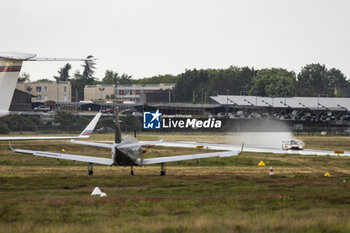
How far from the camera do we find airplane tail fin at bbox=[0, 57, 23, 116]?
94.6 feet

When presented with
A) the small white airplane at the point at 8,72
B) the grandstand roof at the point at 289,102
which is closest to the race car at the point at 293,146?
the small white airplane at the point at 8,72

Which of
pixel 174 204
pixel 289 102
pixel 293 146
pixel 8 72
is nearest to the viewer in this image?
pixel 174 204

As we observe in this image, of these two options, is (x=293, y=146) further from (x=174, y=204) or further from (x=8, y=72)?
(x=174, y=204)

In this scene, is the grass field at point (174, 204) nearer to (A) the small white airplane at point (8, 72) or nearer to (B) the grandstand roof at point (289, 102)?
(A) the small white airplane at point (8, 72)

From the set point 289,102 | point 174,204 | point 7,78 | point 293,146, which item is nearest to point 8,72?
point 7,78

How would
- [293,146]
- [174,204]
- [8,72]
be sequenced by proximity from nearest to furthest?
[174,204], [8,72], [293,146]

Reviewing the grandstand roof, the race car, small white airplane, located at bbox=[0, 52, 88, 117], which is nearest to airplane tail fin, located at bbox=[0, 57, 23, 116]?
small white airplane, located at bbox=[0, 52, 88, 117]

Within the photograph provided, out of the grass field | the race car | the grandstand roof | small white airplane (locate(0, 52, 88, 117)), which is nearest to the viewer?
the grass field

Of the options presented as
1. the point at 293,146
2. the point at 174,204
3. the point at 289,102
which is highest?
the point at 289,102

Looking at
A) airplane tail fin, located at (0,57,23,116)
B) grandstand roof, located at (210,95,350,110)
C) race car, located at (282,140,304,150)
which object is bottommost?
race car, located at (282,140,304,150)

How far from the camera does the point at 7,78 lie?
28984 mm

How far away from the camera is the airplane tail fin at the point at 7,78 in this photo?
94.6 ft

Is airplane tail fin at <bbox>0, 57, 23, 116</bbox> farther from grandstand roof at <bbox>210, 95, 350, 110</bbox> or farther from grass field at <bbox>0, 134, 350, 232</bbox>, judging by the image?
grandstand roof at <bbox>210, 95, 350, 110</bbox>

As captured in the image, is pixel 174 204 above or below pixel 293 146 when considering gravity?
above
